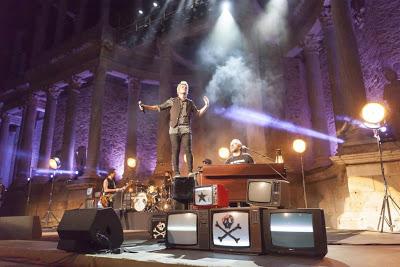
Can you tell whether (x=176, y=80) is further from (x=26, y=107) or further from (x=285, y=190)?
(x=285, y=190)

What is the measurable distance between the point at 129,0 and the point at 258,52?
1352cm

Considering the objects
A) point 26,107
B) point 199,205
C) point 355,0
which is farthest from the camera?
point 26,107

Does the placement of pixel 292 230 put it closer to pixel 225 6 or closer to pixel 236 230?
pixel 236 230

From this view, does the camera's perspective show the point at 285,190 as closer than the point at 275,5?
Yes

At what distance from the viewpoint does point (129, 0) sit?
897 inches

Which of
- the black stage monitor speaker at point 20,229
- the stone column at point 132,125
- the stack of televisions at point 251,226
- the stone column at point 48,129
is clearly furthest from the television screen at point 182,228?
the stone column at point 48,129

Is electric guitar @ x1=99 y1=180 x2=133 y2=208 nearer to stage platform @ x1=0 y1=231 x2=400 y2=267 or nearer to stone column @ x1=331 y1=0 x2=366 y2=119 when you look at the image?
stage platform @ x1=0 y1=231 x2=400 y2=267

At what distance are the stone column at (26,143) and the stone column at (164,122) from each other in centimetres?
1065

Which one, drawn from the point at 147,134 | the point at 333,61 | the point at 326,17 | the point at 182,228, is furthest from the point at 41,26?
the point at 182,228

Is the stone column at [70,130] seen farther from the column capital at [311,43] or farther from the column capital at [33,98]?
the column capital at [311,43]

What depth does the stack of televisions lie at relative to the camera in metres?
3.14

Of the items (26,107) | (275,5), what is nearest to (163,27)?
(275,5)

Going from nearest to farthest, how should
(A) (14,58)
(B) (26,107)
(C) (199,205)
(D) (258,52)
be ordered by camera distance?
(C) (199,205) → (D) (258,52) → (B) (26,107) → (A) (14,58)

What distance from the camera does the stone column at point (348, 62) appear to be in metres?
8.63
